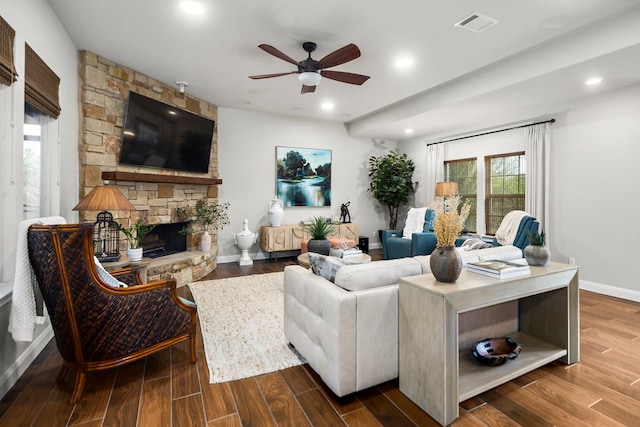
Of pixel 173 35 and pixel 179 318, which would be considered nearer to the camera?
pixel 179 318

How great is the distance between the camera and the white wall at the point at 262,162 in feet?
19.3

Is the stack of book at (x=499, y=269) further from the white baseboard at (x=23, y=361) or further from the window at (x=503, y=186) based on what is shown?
the window at (x=503, y=186)

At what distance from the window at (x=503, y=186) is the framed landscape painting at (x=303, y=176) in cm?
308

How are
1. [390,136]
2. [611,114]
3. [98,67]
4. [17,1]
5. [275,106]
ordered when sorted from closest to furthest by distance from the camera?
[17,1]
[98,67]
[611,114]
[275,106]
[390,136]

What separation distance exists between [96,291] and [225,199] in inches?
160

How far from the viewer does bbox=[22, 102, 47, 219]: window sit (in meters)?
2.62

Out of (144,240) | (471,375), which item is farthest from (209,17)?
(471,375)

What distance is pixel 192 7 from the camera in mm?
2705

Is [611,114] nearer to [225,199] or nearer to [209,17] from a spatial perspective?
[209,17]

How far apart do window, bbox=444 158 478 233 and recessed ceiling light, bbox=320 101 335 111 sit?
2666 mm

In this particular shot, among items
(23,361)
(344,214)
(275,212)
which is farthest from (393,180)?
(23,361)

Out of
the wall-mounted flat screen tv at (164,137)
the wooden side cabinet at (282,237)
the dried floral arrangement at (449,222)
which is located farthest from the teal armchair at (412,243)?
the wall-mounted flat screen tv at (164,137)

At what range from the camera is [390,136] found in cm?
712

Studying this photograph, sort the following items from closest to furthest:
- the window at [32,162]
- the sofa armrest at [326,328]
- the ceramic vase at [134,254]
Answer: the sofa armrest at [326,328] → the window at [32,162] → the ceramic vase at [134,254]
